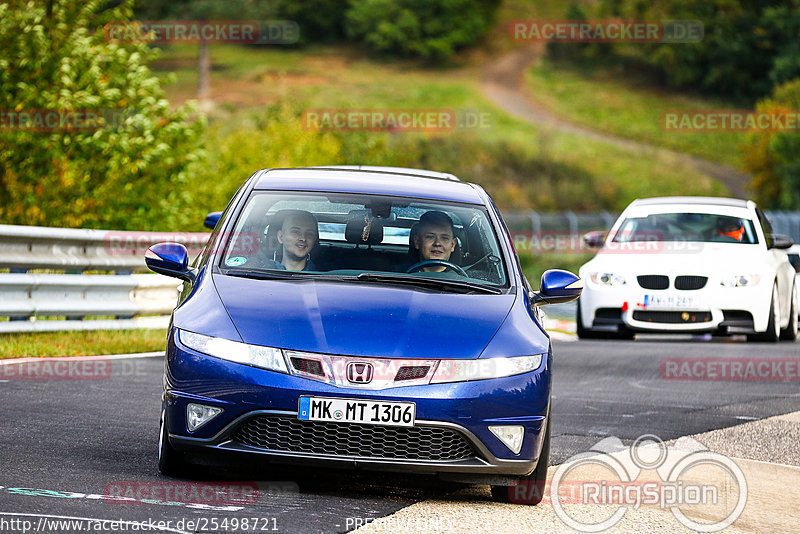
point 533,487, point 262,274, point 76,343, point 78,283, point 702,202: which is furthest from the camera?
point 702,202

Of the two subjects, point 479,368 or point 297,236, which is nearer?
point 479,368

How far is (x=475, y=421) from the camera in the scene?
6.16 metres

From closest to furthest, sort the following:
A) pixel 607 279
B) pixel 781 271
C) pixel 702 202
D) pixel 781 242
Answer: pixel 607 279, pixel 781 271, pixel 781 242, pixel 702 202

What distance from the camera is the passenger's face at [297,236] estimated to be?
23.7 ft

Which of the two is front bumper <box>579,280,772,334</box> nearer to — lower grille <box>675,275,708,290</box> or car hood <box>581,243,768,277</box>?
lower grille <box>675,275,708,290</box>

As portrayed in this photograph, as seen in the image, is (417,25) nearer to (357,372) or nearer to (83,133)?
(83,133)

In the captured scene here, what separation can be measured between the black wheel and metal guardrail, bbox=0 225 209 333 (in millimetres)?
5811

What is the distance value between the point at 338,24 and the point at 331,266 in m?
115

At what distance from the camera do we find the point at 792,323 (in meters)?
17.1

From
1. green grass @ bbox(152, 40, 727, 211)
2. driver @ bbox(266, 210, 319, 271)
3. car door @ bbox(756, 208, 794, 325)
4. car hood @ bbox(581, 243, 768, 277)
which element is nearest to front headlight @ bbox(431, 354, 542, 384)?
driver @ bbox(266, 210, 319, 271)

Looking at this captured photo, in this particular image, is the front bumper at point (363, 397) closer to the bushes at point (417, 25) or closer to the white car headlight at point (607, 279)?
the white car headlight at point (607, 279)

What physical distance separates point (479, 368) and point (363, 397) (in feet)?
1.88

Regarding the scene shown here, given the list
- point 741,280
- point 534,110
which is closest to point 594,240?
point 741,280

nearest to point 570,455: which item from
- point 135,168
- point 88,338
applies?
point 88,338
